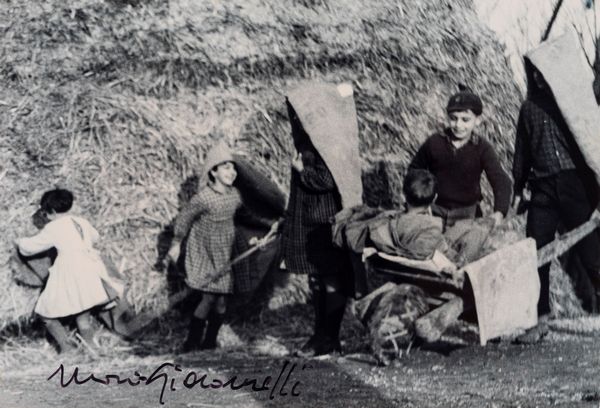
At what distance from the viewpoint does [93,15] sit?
5375 mm

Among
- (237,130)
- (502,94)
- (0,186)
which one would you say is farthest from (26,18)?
(502,94)

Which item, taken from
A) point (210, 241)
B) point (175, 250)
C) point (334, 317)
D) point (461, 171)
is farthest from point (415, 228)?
point (175, 250)

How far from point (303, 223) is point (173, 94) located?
1361 millimetres

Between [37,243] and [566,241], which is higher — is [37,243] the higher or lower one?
the higher one

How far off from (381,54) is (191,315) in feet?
6.58

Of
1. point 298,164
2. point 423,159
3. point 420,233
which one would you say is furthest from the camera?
point 423,159

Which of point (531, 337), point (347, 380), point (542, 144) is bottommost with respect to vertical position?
point (531, 337)

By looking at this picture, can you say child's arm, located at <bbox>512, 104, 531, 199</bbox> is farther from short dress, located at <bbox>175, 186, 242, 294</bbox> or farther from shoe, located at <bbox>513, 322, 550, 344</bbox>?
Result: short dress, located at <bbox>175, 186, 242, 294</bbox>

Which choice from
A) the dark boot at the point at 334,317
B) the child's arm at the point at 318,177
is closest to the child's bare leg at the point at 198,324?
the dark boot at the point at 334,317

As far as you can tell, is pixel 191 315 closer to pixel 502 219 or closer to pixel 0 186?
pixel 0 186

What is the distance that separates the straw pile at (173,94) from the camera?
4867 mm

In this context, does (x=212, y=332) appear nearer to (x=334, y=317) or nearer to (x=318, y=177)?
(x=334, y=317)

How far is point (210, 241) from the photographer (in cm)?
446
